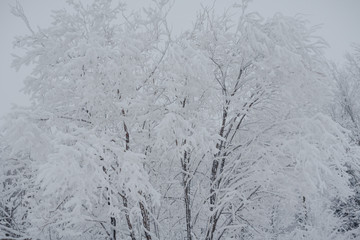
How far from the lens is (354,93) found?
471 inches

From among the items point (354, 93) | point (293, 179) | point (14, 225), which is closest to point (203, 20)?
point (293, 179)

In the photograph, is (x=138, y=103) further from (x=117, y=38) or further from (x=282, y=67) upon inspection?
(x=282, y=67)

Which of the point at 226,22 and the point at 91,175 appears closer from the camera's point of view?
the point at 91,175

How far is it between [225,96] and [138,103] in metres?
1.70

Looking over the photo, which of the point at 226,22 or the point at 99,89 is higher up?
the point at 226,22

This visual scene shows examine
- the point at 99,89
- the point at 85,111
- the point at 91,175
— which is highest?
the point at 99,89

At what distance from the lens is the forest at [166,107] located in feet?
13.3

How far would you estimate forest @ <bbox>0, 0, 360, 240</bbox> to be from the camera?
404 cm

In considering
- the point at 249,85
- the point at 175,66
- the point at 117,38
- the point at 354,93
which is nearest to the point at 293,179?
the point at 249,85

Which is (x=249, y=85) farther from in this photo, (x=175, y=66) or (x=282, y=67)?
(x=175, y=66)

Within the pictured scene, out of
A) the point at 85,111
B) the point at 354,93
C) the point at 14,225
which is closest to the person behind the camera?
the point at 85,111

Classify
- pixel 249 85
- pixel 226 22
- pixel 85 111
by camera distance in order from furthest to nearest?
pixel 226 22 < pixel 249 85 < pixel 85 111

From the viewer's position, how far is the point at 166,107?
4.72m

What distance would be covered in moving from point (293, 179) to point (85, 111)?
385 centimetres
